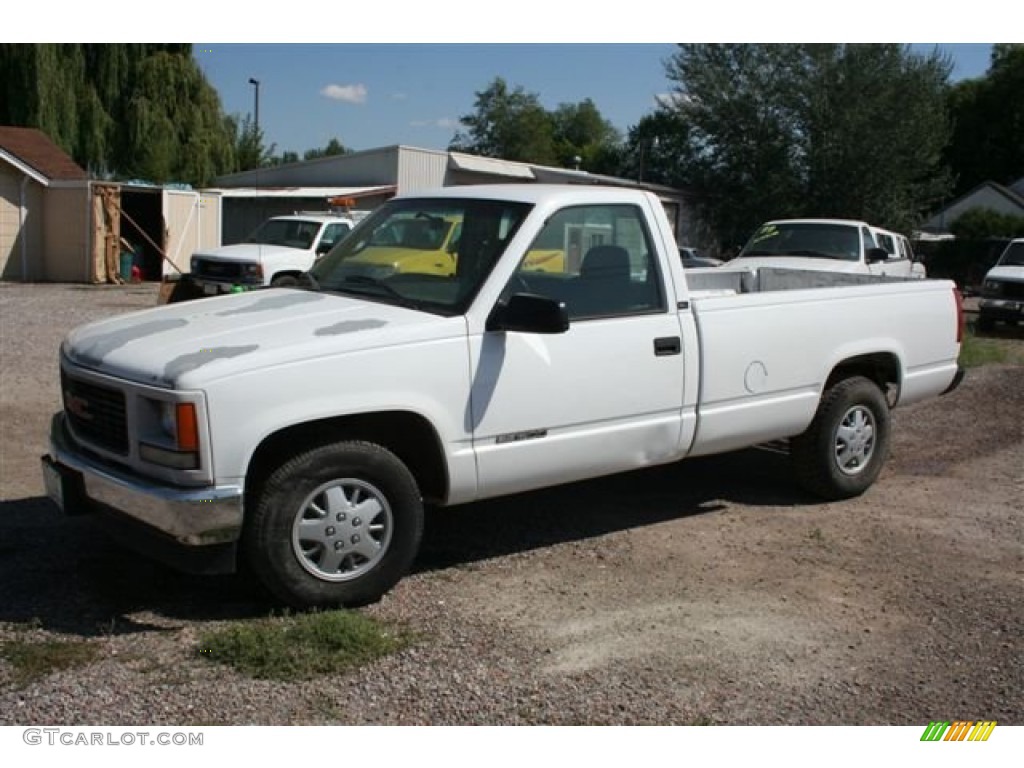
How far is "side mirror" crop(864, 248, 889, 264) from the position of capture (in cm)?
1482

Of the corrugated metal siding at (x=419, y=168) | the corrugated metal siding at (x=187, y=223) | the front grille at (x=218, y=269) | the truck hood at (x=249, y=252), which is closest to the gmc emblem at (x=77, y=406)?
the truck hood at (x=249, y=252)

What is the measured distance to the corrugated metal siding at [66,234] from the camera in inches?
984

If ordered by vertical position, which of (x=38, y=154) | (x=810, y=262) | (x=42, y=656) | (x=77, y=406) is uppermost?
(x=38, y=154)

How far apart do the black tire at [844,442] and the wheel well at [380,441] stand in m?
2.75

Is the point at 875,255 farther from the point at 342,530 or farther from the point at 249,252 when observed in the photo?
the point at 342,530

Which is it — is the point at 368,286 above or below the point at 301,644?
above

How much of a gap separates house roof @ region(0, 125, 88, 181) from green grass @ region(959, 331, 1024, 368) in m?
19.8

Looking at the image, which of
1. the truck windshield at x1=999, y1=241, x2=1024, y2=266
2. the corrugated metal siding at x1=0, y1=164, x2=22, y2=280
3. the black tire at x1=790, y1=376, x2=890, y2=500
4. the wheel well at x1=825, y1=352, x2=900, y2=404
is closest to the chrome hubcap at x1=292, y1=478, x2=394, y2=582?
the black tire at x1=790, y1=376, x2=890, y2=500

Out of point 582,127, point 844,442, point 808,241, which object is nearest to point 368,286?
point 844,442

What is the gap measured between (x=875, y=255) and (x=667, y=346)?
33.9 ft

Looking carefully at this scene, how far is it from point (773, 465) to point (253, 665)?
4776 mm

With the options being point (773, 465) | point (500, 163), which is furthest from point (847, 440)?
point (500, 163)

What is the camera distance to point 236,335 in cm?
469

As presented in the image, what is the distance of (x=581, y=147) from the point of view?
106312 millimetres
